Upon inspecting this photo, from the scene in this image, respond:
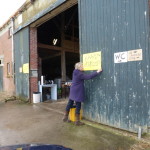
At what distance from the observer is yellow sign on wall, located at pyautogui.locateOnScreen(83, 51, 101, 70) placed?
437 centimetres

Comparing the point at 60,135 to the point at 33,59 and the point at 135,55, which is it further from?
the point at 33,59

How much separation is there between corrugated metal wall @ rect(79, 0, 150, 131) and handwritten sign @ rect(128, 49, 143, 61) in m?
0.08

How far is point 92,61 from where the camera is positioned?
4555mm

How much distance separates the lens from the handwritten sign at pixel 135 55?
3452mm

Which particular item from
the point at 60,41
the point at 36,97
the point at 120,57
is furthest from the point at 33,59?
the point at 120,57

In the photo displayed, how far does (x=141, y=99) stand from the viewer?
345cm

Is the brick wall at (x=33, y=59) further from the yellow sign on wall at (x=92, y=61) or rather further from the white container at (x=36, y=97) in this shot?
the yellow sign on wall at (x=92, y=61)

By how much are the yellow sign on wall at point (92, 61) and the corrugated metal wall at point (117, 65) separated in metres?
0.13

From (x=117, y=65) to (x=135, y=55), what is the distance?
1.65ft

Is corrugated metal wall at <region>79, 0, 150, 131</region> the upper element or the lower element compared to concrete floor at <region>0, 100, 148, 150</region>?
upper

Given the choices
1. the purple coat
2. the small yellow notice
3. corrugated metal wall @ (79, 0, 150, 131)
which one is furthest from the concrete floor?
the small yellow notice

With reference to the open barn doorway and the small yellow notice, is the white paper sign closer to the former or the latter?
the small yellow notice

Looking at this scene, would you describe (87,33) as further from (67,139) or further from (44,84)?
(44,84)

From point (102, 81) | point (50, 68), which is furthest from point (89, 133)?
point (50, 68)
